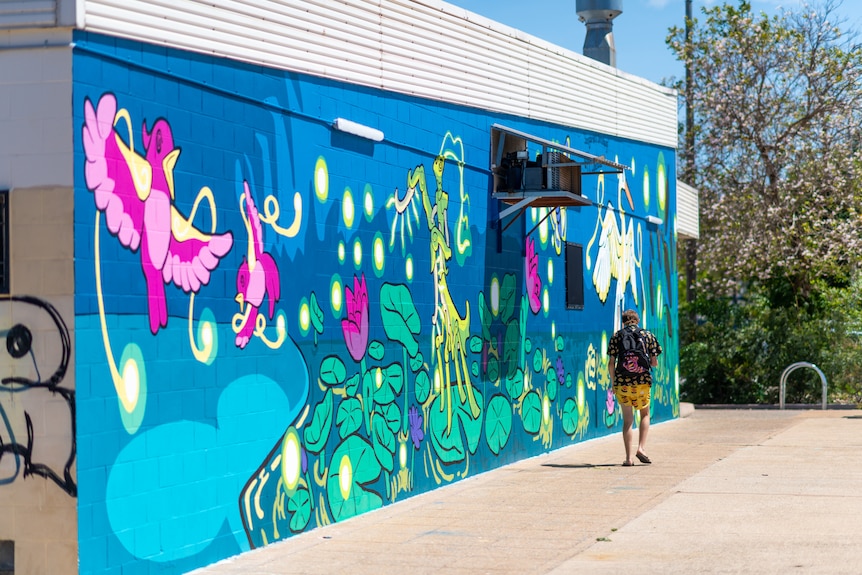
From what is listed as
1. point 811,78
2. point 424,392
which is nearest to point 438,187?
point 424,392

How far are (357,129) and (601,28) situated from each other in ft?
32.1

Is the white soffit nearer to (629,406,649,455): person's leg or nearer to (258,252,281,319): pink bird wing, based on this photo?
(258,252,281,319): pink bird wing

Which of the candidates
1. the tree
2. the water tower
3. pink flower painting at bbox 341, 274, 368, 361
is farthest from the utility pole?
pink flower painting at bbox 341, 274, 368, 361

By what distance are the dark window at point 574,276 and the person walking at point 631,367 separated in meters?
2.09

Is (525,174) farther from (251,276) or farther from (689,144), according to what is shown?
(689,144)

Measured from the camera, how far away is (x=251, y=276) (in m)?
8.36

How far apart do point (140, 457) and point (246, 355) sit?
4.40 feet

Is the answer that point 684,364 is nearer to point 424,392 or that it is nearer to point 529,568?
point 424,392

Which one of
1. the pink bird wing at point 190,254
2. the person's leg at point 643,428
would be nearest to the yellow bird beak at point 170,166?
the pink bird wing at point 190,254

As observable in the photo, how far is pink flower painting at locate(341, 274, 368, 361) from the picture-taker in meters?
9.71

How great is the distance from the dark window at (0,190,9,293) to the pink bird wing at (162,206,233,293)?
99cm

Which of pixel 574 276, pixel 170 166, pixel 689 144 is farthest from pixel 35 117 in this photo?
pixel 689 144

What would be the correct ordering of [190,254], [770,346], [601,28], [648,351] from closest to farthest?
[190,254] → [648,351] → [601,28] → [770,346]

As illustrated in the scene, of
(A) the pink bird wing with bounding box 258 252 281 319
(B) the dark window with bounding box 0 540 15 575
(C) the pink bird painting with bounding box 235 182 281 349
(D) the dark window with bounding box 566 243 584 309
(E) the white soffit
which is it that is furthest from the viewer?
(D) the dark window with bounding box 566 243 584 309
